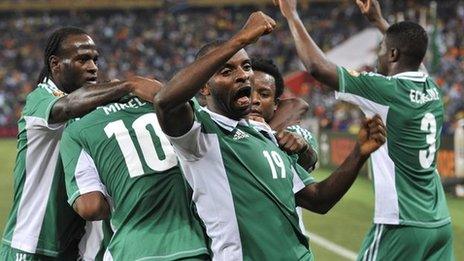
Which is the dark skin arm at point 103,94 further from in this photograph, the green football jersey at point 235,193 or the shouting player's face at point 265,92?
the shouting player's face at point 265,92

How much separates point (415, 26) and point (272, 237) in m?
2.31

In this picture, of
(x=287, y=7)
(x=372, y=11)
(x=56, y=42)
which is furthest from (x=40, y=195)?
(x=372, y=11)

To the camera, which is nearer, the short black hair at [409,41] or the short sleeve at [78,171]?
the short sleeve at [78,171]

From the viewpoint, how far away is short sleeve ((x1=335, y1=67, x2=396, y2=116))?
5.48 metres

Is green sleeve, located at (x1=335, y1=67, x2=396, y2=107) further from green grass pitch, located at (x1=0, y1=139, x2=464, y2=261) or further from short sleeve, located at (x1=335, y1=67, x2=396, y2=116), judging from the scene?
green grass pitch, located at (x1=0, y1=139, x2=464, y2=261)

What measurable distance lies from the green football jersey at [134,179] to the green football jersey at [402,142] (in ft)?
5.22

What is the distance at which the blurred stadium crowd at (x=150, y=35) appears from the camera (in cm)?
4078

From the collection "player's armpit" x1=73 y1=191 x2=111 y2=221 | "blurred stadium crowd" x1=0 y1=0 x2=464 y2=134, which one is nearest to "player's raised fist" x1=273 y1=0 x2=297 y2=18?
"player's armpit" x1=73 y1=191 x2=111 y2=221

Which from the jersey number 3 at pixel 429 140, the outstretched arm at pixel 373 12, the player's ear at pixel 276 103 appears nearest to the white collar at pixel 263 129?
the player's ear at pixel 276 103

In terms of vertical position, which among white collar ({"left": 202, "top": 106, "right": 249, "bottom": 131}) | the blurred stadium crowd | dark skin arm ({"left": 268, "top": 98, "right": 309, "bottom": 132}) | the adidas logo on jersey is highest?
white collar ({"left": 202, "top": 106, "right": 249, "bottom": 131})

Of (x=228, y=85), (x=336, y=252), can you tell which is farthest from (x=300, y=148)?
(x=336, y=252)

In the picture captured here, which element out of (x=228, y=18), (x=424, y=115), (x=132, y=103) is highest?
(x=132, y=103)

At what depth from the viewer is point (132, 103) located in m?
4.51

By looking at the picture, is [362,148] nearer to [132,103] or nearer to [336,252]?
[132,103]
